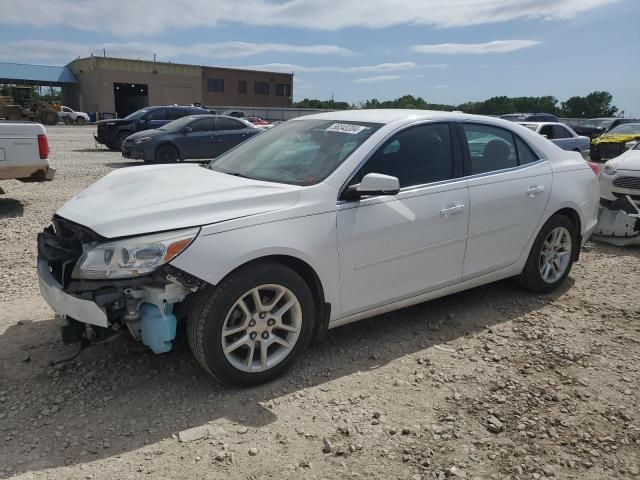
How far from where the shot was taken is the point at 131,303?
2.90m

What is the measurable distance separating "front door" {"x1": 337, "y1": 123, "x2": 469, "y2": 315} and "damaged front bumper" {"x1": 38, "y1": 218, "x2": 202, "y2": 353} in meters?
1.07

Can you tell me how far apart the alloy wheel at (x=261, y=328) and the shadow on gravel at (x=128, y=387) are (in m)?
0.19

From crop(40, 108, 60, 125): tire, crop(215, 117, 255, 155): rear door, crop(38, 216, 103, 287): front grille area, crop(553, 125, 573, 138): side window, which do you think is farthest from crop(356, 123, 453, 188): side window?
crop(40, 108, 60, 125): tire

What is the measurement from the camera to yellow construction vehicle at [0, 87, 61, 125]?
122 ft

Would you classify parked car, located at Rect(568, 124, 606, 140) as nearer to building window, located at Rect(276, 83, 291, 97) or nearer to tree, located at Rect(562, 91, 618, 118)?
tree, located at Rect(562, 91, 618, 118)

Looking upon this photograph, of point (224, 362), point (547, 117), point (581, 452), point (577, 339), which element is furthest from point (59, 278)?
point (547, 117)

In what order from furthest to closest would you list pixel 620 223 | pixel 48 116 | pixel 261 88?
pixel 261 88 < pixel 48 116 < pixel 620 223

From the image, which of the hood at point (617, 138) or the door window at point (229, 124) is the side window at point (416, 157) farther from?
the hood at point (617, 138)

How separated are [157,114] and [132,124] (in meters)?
0.94

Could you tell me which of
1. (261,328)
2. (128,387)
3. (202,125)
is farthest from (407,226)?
(202,125)

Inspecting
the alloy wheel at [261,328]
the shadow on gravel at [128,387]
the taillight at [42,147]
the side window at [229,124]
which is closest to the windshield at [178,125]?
the side window at [229,124]

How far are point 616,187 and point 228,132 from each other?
35.1ft

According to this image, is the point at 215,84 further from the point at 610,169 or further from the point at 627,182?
the point at 627,182

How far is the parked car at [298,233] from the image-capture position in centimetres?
291
